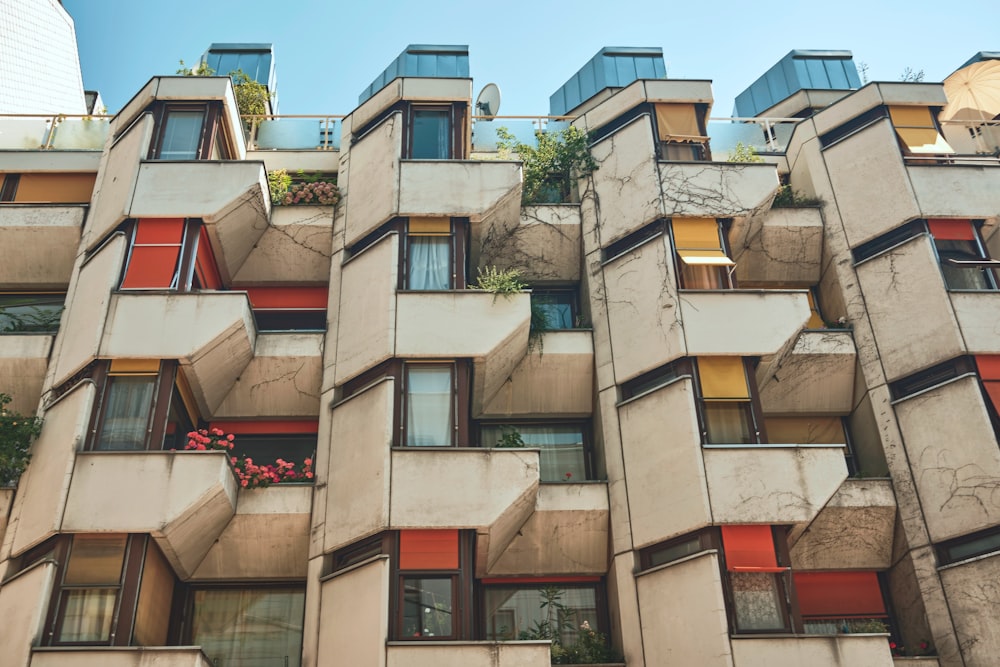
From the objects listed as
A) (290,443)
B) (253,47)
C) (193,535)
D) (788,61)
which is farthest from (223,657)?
(788,61)

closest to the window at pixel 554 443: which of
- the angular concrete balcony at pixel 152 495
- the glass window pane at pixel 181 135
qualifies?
the angular concrete balcony at pixel 152 495

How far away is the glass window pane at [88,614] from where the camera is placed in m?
16.4

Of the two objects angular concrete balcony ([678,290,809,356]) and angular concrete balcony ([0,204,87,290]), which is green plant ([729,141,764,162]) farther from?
angular concrete balcony ([0,204,87,290])

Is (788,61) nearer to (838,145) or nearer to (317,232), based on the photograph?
(838,145)

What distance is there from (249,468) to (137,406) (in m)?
2.47

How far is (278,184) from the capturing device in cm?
2381

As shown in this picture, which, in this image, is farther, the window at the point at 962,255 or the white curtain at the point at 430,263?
the window at the point at 962,255

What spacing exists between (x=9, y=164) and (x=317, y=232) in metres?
7.81

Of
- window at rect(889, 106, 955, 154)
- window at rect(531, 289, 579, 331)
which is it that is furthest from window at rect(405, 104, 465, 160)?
window at rect(889, 106, 955, 154)

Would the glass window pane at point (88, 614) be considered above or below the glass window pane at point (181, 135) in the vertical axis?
below

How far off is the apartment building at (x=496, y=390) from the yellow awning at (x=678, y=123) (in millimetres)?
62

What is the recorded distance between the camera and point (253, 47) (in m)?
30.7

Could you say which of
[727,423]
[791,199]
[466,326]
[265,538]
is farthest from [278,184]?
[791,199]

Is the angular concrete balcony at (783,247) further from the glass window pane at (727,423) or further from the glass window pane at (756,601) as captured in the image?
the glass window pane at (756,601)
